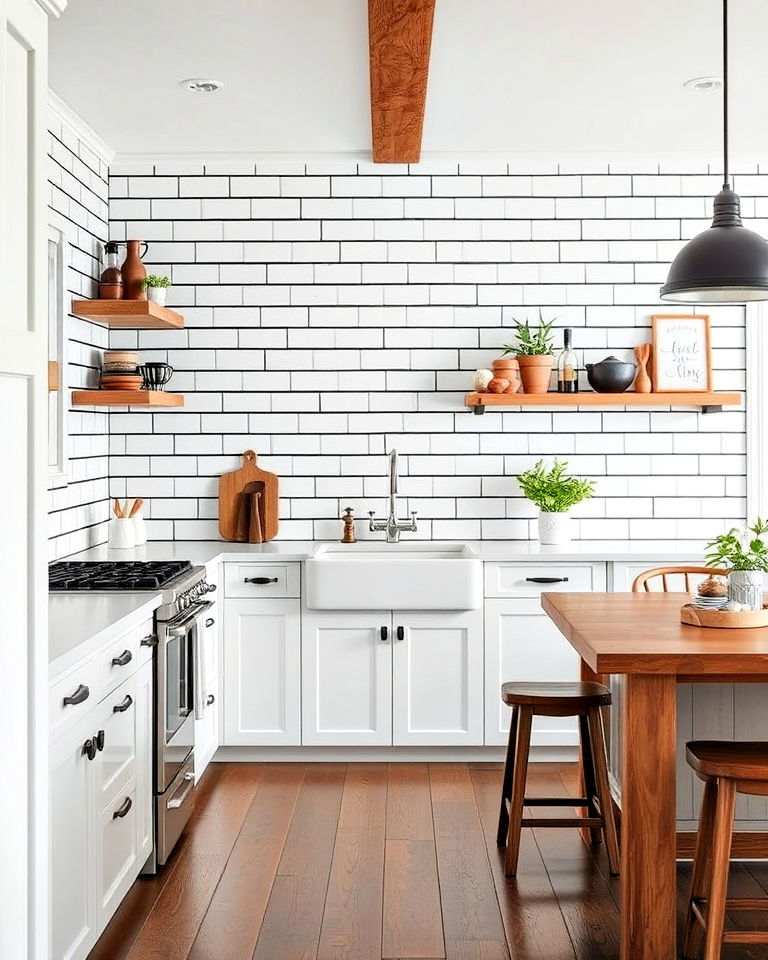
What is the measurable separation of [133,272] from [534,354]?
196cm

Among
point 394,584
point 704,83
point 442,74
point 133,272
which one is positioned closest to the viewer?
point 442,74

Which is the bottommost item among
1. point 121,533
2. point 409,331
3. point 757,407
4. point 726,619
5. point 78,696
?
point 78,696

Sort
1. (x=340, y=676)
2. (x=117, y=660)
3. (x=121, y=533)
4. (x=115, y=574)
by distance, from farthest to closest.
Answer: (x=121, y=533), (x=340, y=676), (x=115, y=574), (x=117, y=660)

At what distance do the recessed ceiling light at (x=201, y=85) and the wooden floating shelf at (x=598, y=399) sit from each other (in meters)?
1.80

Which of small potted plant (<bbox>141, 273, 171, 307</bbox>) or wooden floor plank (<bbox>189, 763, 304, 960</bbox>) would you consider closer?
wooden floor plank (<bbox>189, 763, 304, 960</bbox>)

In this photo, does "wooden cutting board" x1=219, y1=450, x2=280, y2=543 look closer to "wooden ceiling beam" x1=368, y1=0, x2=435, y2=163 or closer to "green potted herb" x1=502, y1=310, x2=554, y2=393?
"green potted herb" x1=502, y1=310, x2=554, y2=393

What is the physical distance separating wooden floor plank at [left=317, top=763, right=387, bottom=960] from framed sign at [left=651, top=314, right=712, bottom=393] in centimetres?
239

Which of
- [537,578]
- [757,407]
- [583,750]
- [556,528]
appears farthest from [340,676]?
[757,407]

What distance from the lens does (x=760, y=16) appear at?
Result: 11.9ft

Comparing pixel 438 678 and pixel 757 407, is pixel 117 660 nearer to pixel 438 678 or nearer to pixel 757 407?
pixel 438 678

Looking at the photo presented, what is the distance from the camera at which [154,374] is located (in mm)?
5148

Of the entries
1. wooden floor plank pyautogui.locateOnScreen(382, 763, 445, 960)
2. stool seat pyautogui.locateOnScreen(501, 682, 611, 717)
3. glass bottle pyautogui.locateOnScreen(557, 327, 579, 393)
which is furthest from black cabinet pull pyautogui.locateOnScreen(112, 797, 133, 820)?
glass bottle pyautogui.locateOnScreen(557, 327, 579, 393)

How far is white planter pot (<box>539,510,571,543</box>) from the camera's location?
514 centimetres

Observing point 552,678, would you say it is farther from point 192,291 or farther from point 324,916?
point 192,291
